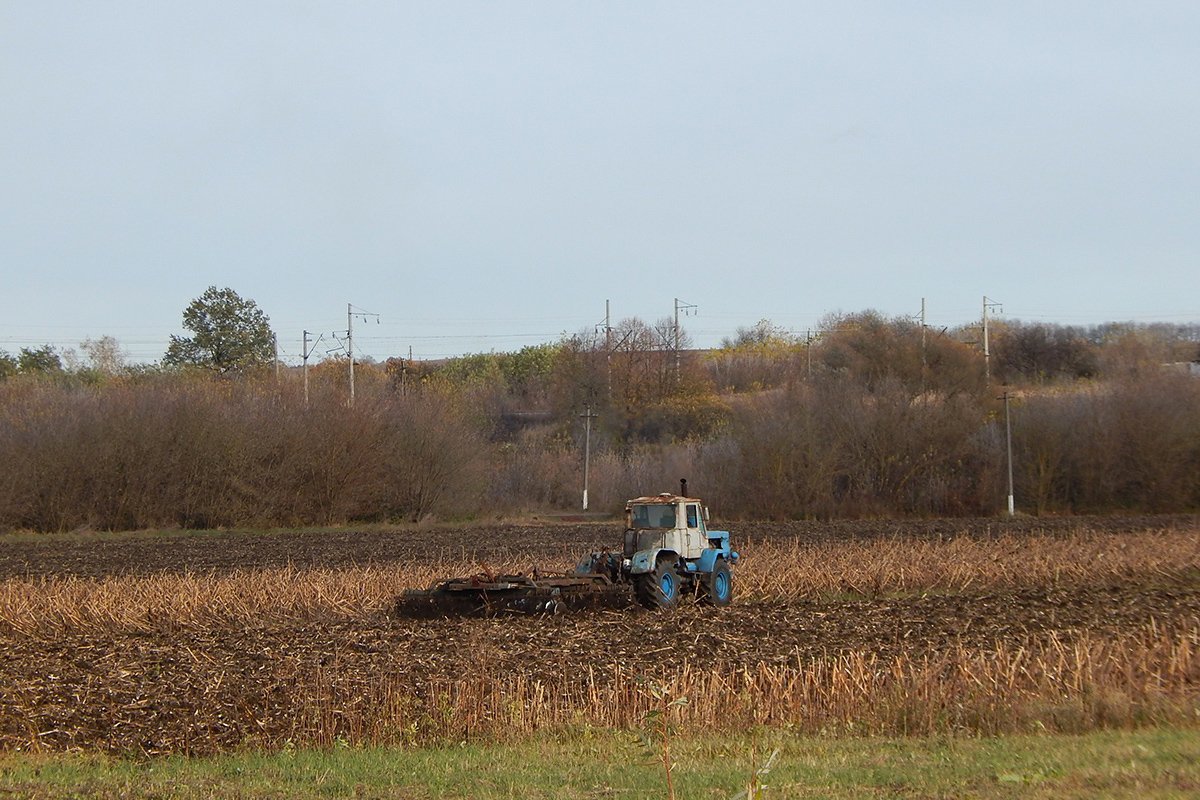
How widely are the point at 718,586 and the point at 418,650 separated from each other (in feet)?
23.6

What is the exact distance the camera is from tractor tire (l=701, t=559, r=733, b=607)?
19.1m

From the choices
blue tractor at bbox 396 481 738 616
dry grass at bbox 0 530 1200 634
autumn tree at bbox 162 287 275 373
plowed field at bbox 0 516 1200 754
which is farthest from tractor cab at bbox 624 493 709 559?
autumn tree at bbox 162 287 275 373

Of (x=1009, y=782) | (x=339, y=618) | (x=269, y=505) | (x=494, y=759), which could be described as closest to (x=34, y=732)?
(x=494, y=759)

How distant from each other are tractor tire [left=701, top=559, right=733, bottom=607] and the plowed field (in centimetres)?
60

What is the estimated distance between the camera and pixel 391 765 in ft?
28.3

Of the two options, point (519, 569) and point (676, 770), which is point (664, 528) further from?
point (676, 770)

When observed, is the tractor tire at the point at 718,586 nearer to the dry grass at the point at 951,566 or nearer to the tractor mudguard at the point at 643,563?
the dry grass at the point at 951,566

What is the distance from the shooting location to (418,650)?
13.6m

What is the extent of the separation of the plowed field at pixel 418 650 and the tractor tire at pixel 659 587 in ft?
1.01

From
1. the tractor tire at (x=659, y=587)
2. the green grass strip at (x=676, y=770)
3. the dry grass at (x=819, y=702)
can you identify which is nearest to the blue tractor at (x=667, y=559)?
the tractor tire at (x=659, y=587)

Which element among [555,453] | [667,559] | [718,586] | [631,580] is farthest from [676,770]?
[555,453]

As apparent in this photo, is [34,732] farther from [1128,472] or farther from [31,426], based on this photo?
[1128,472]

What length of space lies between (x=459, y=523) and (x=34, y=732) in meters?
36.0

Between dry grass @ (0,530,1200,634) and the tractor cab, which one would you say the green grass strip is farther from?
the tractor cab
